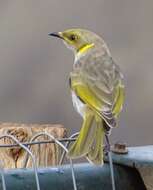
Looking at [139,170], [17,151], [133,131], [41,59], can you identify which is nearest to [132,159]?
[139,170]

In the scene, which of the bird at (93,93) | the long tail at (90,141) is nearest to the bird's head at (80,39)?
the bird at (93,93)

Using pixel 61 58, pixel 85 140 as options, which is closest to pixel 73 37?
pixel 85 140

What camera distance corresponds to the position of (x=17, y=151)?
423 centimetres

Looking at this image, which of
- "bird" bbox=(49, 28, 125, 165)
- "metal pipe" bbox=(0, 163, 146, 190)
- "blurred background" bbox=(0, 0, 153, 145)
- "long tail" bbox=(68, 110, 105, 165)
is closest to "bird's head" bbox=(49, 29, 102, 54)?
"bird" bbox=(49, 28, 125, 165)

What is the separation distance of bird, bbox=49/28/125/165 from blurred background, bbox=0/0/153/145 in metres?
2.02

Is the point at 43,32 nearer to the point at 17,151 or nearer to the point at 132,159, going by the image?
the point at 17,151

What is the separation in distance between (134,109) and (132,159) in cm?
331

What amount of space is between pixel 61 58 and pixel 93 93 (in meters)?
2.97

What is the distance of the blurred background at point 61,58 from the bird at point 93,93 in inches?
79.6

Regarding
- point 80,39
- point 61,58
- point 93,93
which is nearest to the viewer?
point 93,93

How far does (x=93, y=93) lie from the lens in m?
4.34

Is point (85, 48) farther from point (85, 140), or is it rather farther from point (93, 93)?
point (85, 140)

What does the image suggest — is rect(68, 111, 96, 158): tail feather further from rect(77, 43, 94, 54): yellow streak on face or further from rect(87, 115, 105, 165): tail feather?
rect(77, 43, 94, 54): yellow streak on face

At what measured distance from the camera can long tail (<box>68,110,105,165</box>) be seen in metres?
3.77
